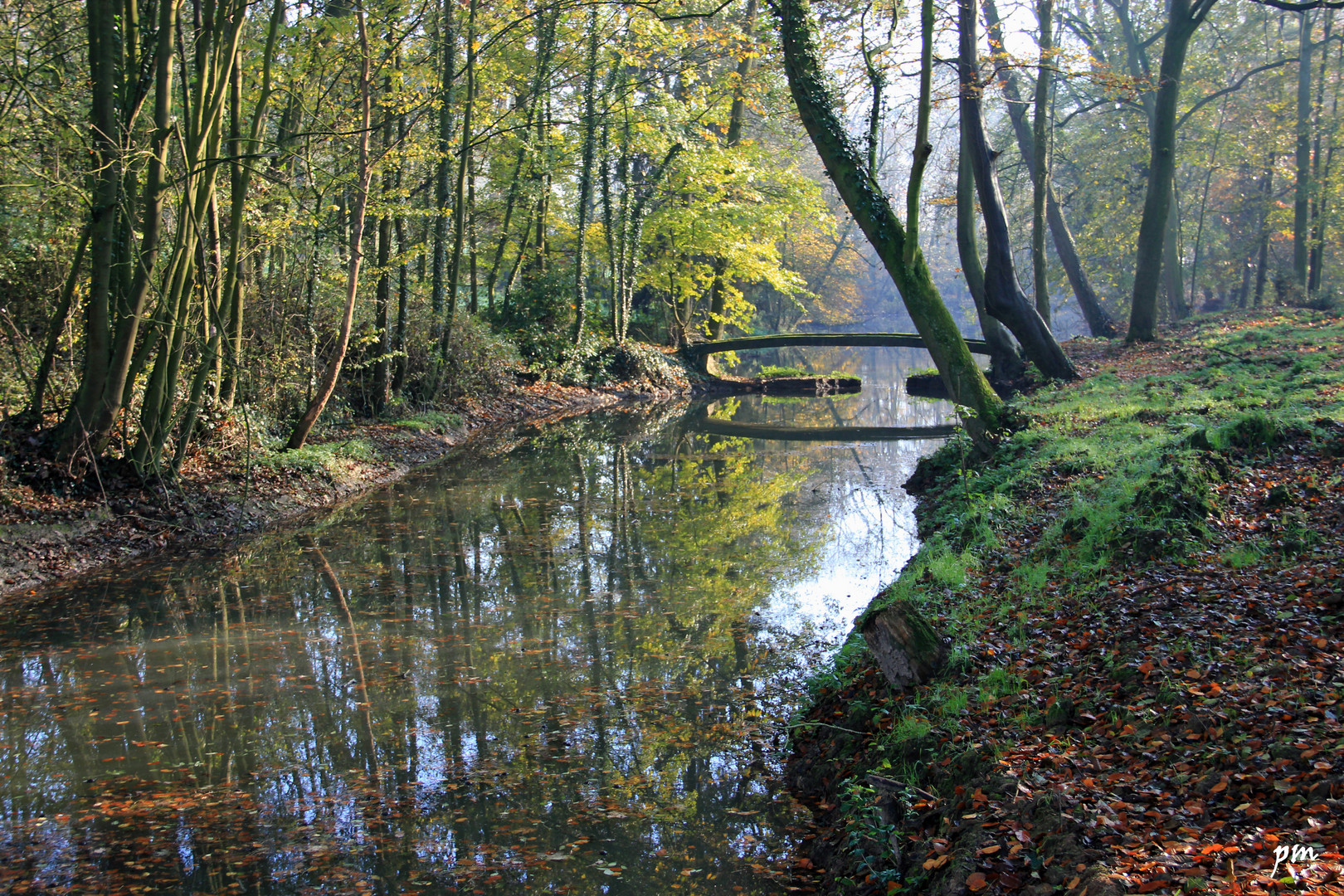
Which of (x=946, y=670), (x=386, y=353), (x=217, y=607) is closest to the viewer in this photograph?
(x=946, y=670)

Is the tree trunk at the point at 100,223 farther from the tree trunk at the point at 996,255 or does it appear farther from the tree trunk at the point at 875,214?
the tree trunk at the point at 996,255

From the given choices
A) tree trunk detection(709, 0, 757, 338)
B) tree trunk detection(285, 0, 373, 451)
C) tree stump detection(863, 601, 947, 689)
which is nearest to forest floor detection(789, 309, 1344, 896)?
tree stump detection(863, 601, 947, 689)

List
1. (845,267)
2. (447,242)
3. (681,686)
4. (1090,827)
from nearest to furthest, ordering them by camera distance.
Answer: (1090,827), (681,686), (447,242), (845,267)

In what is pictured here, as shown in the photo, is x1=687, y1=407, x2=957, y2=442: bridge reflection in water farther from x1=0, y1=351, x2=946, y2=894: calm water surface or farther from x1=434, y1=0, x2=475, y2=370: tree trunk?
x1=0, y1=351, x2=946, y2=894: calm water surface

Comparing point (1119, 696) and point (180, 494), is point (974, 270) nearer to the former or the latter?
point (1119, 696)

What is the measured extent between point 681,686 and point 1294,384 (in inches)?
328

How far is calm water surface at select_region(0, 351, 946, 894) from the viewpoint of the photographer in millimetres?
3650

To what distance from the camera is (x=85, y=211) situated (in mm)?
8383

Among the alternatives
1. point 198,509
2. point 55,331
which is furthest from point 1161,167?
point 55,331

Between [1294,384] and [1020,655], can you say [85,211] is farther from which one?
[1294,384]

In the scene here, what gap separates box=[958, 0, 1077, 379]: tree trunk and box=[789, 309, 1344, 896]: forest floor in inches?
290

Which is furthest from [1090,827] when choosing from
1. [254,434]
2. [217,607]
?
[254,434]

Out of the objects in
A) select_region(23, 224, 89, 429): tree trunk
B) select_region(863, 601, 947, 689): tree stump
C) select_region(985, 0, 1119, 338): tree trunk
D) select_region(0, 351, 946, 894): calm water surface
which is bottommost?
select_region(0, 351, 946, 894): calm water surface

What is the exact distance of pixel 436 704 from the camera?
5141 mm
